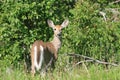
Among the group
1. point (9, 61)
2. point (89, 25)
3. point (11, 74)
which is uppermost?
point (11, 74)

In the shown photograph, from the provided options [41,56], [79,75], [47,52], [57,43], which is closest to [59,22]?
[57,43]

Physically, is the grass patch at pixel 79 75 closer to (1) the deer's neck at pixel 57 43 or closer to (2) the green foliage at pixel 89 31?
(1) the deer's neck at pixel 57 43

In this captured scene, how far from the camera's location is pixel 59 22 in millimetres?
12016

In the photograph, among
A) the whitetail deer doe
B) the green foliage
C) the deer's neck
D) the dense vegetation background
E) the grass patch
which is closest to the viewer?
the grass patch

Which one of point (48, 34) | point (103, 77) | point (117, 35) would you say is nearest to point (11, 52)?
point (48, 34)

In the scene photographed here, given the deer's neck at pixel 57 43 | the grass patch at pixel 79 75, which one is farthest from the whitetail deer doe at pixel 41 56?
the grass patch at pixel 79 75

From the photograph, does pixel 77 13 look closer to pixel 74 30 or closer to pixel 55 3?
pixel 74 30

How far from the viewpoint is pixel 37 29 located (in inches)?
468

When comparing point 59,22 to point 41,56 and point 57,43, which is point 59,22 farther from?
point 41,56

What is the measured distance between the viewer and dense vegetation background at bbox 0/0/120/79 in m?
10.8

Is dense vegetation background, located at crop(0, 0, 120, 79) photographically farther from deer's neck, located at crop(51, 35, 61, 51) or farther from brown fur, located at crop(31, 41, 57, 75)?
brown fur, located at crop(31, 41, 57, 75)

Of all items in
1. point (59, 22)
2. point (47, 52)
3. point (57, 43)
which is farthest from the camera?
point (59, 22)

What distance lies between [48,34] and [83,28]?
1.40 meters

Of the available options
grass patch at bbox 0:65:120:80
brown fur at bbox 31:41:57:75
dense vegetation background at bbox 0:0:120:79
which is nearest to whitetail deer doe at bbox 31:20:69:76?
brown fur at bbox 31:41:57:75
